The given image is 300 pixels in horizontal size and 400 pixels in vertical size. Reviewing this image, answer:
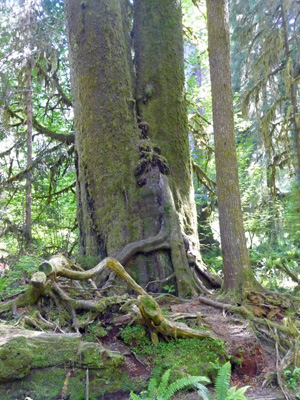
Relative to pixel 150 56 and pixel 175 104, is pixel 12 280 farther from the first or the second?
pixel 150 56

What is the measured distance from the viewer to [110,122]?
5859 millimetres

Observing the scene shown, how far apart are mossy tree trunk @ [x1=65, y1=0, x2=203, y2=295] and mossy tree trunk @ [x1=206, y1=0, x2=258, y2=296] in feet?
2.05

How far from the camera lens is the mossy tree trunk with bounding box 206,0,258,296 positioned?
4895 millimetres

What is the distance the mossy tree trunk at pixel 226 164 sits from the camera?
4895 mm

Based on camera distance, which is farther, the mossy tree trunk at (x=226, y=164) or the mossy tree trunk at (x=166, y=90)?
the mossy tree trunk at (x=166, y=90)

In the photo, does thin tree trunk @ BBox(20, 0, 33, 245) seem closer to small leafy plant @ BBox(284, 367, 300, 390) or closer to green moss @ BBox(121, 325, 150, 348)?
green moss @ BBox(121, 325, 150, 348)

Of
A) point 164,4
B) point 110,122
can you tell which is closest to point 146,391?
point 110,122

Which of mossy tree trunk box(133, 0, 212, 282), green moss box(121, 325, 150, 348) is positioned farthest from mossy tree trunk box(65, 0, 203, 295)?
green moss box(121, 325, 150, 348)

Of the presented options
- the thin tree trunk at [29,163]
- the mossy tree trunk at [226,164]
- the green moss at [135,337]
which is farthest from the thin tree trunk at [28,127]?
the green moss at [135,337]

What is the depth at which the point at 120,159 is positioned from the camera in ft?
18.9

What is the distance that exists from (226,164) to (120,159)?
160 centimetres

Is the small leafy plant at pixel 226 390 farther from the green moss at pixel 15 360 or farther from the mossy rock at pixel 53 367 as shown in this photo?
the green moss at pixel 15 360

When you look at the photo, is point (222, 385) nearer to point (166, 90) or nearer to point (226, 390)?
point (226, 390)

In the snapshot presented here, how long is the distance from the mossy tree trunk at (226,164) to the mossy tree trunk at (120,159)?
0.63 meters
